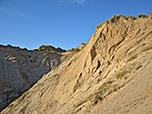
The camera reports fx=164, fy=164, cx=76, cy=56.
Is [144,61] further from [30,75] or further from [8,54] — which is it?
[8,54]

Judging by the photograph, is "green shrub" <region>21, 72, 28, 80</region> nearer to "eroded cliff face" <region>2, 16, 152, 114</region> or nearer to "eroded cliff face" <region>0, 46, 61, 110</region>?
"eroded cliff face" <region>0, 46, 61, 110</region>

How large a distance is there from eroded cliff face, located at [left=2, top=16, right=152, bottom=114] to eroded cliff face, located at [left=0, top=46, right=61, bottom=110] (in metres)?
9.53

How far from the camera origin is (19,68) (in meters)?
31.4

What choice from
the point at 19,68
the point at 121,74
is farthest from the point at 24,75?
the point at 121,74

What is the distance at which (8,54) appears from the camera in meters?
33.8

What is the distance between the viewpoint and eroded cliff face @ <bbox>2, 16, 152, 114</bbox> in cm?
834

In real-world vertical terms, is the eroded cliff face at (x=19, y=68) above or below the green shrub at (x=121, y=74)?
above

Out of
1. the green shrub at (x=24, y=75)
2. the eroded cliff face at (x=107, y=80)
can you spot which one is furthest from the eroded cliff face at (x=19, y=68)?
the eroded cliff face at (x=107, y=80)

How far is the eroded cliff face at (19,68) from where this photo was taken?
26.9 m

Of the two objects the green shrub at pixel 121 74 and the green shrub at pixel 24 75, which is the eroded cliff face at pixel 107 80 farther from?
the green shrub at pixel 24 75

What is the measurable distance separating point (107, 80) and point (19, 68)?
79.8ft

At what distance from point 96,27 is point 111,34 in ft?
9.26

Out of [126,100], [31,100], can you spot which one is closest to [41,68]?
[31,100]

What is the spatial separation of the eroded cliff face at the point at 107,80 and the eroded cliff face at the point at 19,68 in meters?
9.53
